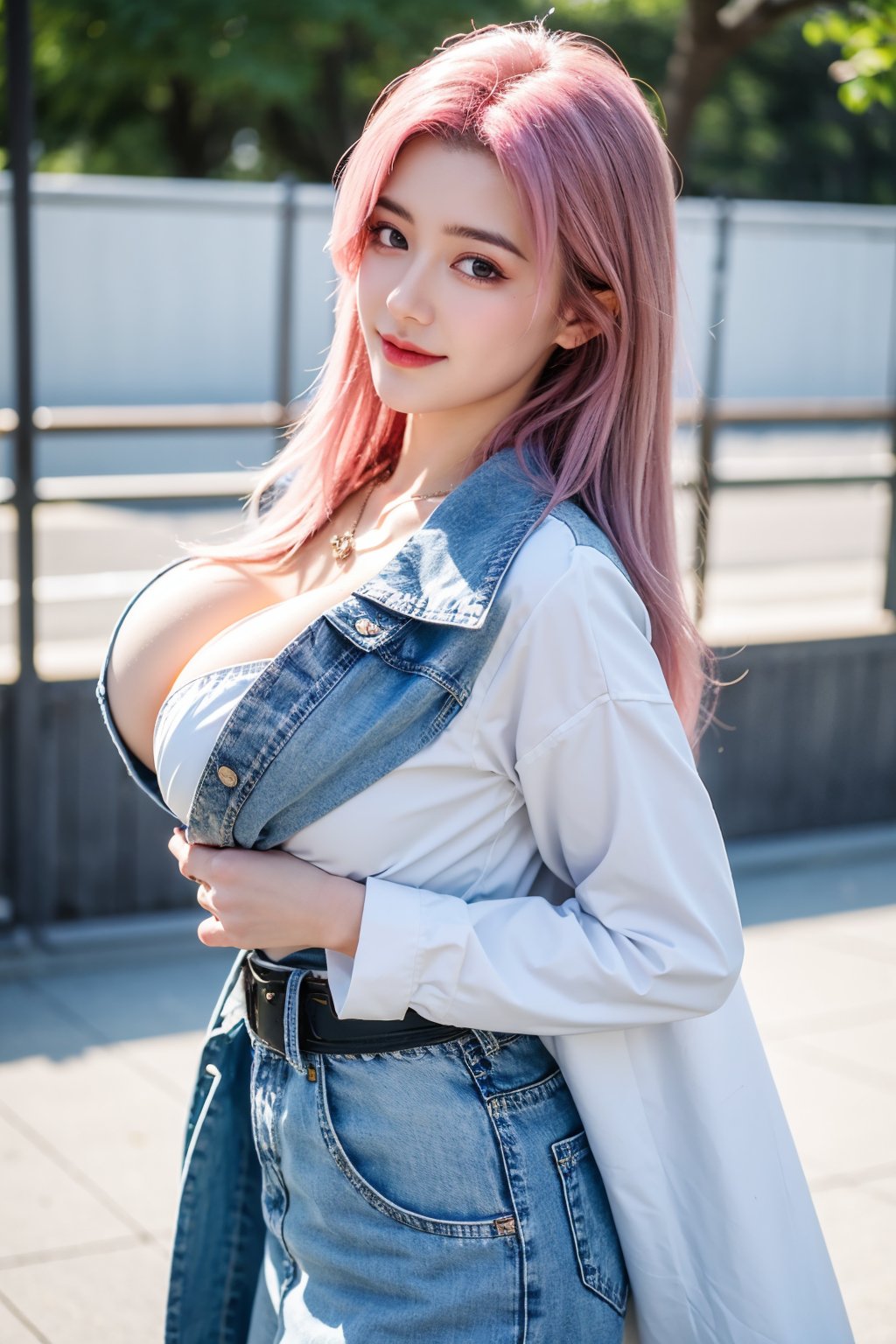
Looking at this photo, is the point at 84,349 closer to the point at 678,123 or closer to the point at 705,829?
the point at 678,123

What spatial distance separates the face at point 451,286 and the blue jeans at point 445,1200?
0.66 meters

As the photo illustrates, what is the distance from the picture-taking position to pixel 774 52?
3167 cm

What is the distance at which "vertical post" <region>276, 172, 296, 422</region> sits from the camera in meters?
4.91

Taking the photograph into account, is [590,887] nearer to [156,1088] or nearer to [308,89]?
[156,1088]

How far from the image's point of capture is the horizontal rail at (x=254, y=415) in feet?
15.2

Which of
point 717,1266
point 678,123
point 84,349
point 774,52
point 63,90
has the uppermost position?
point 774,52

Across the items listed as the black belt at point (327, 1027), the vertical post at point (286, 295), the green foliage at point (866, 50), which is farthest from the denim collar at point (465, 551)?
the green foliage at point (866, 50)

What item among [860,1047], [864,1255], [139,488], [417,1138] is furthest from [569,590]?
[139,488]

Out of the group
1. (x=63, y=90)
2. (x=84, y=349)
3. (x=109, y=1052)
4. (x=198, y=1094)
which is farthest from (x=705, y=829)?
(x=63, y=90)

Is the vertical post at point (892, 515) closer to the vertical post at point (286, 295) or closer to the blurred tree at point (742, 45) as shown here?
the blurred tree at point (742, 45)

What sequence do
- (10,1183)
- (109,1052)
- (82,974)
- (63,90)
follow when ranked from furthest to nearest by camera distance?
(63,90), (82,974), (109,1052), (10,1183)

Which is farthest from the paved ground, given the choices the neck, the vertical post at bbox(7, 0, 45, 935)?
the neck

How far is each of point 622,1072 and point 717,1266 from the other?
8.3 inches

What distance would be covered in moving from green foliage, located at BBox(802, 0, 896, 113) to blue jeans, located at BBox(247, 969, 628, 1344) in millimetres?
4129
